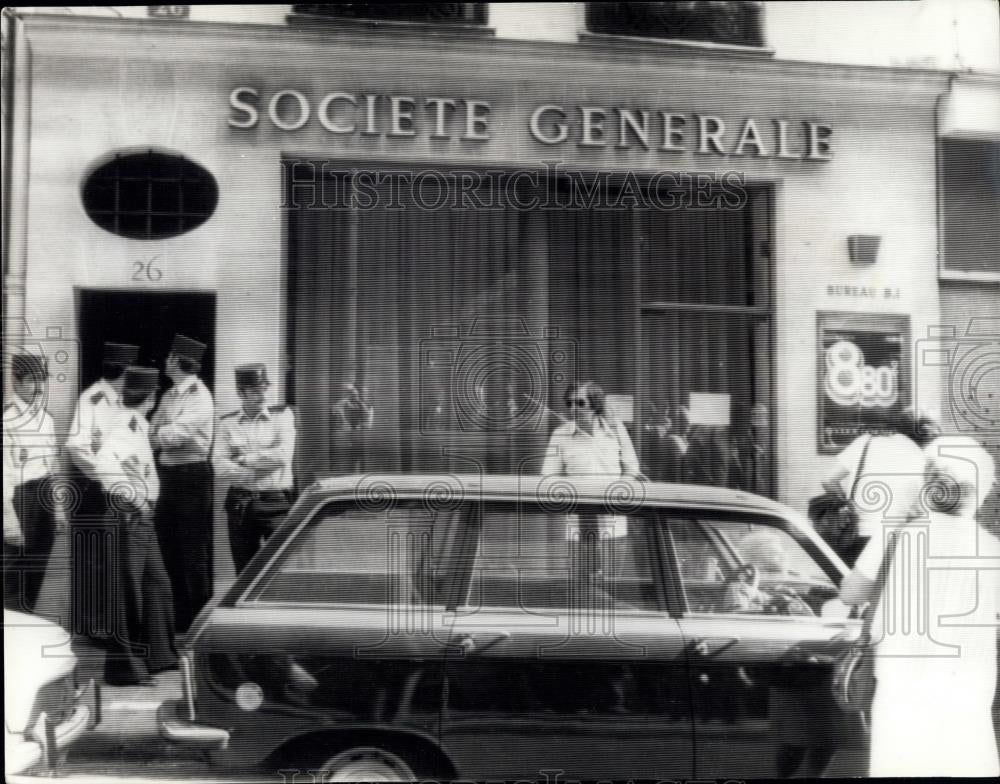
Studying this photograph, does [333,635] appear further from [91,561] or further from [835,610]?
[835,610]

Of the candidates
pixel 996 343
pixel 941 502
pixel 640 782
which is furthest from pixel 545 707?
pixel 996 343

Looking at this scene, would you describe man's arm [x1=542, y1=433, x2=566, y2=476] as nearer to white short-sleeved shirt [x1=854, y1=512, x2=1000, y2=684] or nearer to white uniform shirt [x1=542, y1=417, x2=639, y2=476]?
white uniform shirt [x1=542, y1=417, x2=639, y2=476]

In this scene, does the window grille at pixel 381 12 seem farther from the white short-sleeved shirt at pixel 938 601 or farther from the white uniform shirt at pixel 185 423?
the white short-sleeved shirt at pixel 938 601

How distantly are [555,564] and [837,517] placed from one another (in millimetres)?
1022

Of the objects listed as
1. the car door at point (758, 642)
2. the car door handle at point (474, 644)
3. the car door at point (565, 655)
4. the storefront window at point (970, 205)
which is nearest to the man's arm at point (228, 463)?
the car door at point (565, 655)

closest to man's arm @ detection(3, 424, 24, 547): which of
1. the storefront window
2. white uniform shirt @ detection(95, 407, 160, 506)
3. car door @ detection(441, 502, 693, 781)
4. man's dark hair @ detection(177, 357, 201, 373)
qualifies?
white uniform shirt @ detection(95, 407, 160, 506)

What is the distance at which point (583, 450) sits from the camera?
9.92 feet

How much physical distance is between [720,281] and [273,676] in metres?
2.07

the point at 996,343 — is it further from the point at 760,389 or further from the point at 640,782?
the point at 640,782

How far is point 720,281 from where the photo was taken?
3.14 metres

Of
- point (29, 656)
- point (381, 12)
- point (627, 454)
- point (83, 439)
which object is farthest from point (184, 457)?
point (381, 12)

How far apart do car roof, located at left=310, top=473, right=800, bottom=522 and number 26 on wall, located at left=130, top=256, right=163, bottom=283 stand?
36.1 inches

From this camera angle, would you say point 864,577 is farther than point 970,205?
No

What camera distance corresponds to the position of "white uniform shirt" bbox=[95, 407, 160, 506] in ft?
9.77
